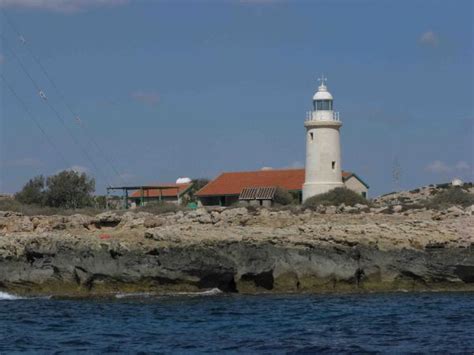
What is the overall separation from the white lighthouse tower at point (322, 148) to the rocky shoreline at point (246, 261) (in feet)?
56.3

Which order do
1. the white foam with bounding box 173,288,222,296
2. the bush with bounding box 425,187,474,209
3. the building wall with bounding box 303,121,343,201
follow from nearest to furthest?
1. the white foam with bounding box 173,288,222,296
2. the bush with bounding box 425,187,474,209
3. the building wall with bounding box 303,121,343,201

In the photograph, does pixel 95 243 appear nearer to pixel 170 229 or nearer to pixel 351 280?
pixel 170 229

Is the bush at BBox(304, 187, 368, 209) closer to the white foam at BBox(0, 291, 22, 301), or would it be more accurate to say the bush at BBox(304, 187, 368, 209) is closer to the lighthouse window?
the lighthouse window

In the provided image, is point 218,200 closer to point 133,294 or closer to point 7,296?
point 7,296

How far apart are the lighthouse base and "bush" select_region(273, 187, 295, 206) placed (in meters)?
3.59

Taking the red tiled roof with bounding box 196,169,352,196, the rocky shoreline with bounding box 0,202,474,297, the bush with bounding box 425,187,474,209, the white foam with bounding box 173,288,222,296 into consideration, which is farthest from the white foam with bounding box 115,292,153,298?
the red tiled roof with bounding box 196,169,352,196

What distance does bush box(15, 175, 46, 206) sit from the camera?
5722 centimetres

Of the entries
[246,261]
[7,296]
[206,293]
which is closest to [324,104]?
[246,261]

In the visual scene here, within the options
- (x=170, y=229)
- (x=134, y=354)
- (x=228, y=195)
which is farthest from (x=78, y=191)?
(x=134, y=354)

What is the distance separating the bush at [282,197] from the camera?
5162cm

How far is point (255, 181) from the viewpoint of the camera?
190 feet

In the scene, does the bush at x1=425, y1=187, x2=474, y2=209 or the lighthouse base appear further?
the lighthouse base

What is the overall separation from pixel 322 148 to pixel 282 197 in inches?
219

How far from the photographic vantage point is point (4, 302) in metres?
27.6
